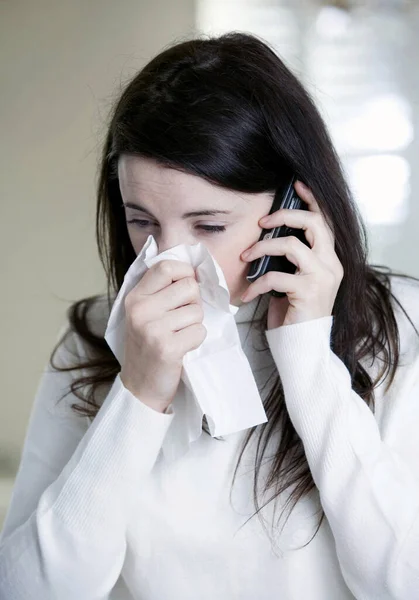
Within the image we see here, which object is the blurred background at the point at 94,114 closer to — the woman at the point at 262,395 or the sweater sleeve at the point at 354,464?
the woman at the point at 262,395

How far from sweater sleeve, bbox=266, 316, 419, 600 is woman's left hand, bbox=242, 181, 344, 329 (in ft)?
0.07

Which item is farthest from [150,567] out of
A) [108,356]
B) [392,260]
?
[392,260]

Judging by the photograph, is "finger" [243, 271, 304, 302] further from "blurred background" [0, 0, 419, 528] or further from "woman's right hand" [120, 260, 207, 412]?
"blurred background" [0, 0, 419, 528]

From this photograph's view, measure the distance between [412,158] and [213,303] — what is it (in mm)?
814

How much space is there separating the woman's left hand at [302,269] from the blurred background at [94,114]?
0.67 m

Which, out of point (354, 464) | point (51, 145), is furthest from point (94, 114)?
point (354, 464)

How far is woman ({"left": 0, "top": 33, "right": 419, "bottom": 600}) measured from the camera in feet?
3.02

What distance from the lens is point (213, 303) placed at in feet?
3.17

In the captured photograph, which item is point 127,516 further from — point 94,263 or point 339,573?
point 94,263

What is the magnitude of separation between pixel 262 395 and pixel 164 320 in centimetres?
24

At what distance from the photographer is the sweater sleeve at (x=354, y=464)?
90 cm

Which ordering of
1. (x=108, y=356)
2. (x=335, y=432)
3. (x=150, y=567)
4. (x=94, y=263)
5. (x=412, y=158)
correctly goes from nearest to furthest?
(x=335, y=432) < (x=150, y=567) < (x=108, y=356) < (x=412, y=158) < (x=94, y=263)

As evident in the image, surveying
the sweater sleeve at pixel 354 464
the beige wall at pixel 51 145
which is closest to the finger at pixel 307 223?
the sweater sleeve at pixel 354 464

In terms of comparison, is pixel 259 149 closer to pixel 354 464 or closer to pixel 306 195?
pixel 306 195
